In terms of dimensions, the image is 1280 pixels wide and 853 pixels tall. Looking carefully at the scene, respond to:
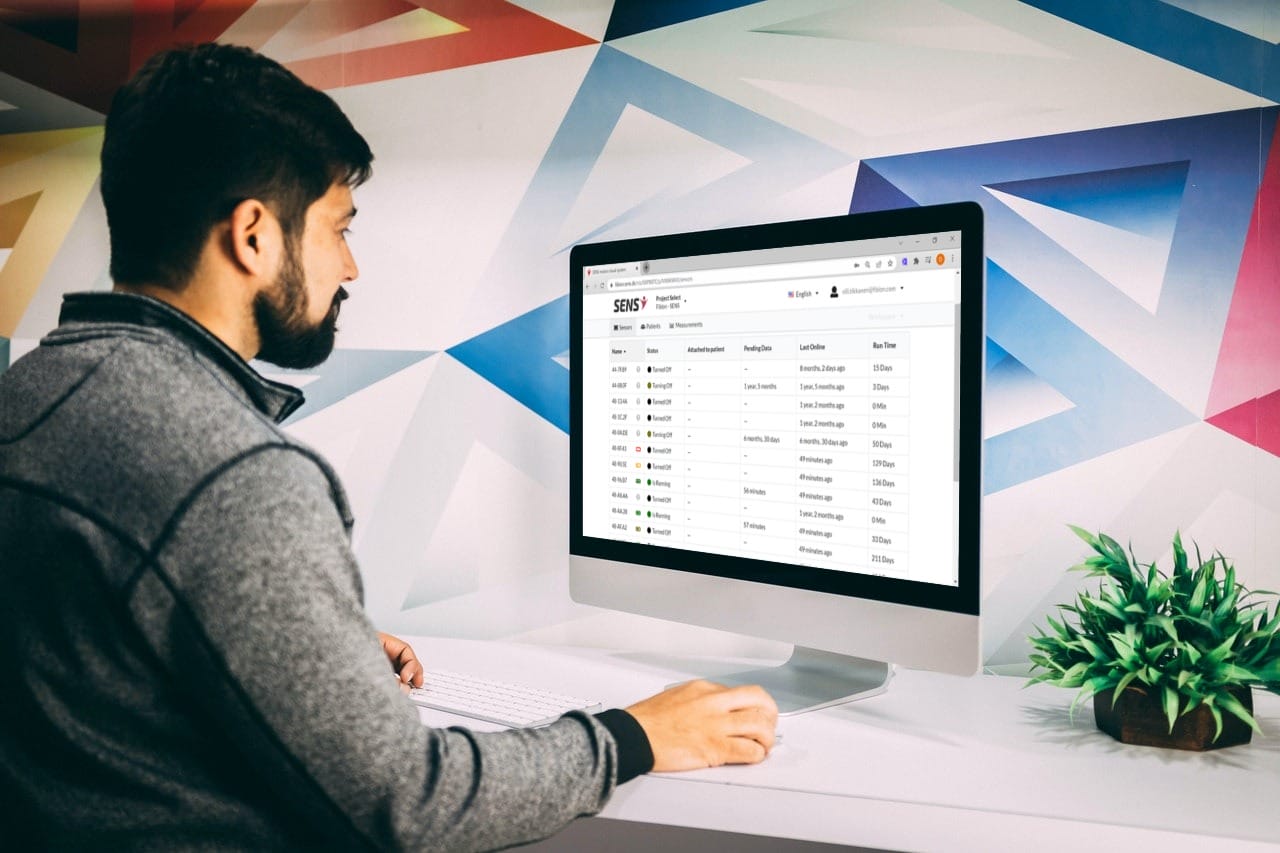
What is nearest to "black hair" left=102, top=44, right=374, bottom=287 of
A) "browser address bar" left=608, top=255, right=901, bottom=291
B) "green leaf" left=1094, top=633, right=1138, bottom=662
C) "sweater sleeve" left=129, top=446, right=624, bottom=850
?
"sweater sleeve" left=129, top=446, right=624, bottom=850

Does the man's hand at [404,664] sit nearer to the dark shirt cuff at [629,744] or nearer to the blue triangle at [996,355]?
the dark shirt cuff at [629,744]

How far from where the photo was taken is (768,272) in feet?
3.98

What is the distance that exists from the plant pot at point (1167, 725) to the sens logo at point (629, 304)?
30.6 inches

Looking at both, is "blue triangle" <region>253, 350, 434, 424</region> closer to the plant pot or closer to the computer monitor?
the computer monitor

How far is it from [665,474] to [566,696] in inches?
13.0

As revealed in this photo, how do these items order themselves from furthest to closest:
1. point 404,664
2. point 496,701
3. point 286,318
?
point 404,664
point 496,701
point 286,318

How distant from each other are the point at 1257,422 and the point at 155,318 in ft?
4.61

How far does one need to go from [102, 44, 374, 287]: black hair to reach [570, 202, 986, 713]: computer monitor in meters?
0.55

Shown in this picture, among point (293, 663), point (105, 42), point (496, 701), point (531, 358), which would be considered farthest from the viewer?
point (105, 42)

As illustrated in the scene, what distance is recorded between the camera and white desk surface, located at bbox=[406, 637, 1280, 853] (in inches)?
33.4

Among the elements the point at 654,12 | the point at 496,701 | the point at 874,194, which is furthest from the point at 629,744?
the point at 654,12

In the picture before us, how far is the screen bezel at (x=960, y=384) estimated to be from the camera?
1038 mm

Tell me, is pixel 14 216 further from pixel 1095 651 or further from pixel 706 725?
pixel 1095 651

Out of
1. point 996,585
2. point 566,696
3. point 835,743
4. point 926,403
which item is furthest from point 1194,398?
point 566,696
